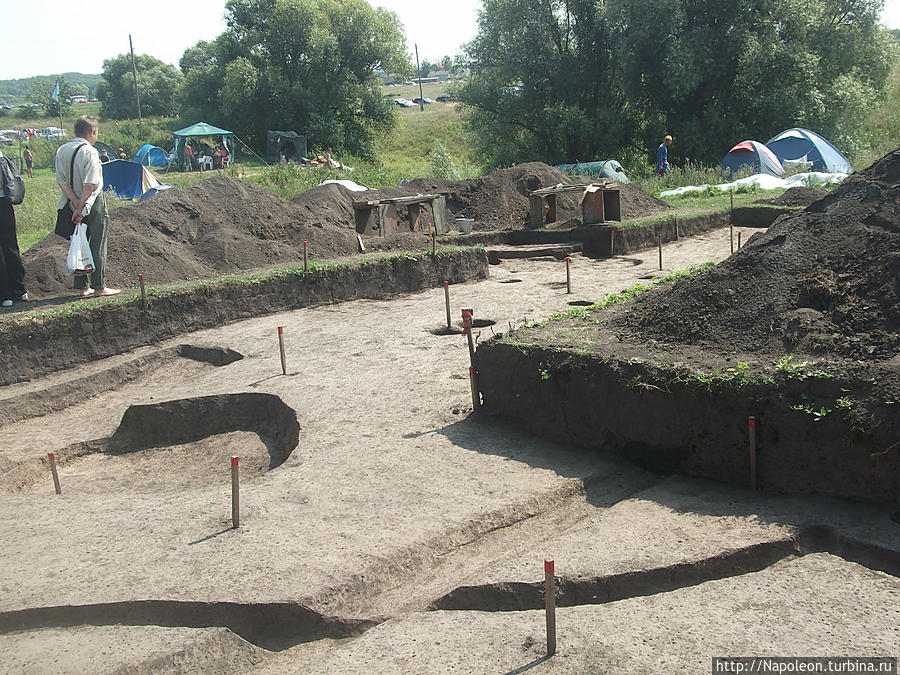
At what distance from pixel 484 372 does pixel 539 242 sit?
35.5ft

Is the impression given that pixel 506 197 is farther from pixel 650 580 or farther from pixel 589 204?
pixel 650 580

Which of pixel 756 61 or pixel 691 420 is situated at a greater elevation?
pixel 756 61

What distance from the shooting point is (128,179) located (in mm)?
26562

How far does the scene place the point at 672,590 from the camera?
4238 millimetres

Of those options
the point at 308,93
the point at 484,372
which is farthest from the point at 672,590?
the point at 308,93

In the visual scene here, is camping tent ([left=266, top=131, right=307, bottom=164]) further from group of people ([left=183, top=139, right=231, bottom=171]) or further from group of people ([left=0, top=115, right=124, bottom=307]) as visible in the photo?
group of people ([left=0, top=115, right=124, bottom=307])

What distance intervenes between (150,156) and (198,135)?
15.7 feet

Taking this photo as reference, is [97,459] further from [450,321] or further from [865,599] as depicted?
[865,599]

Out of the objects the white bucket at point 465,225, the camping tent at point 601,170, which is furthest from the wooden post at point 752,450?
the camping tent at point 601,170

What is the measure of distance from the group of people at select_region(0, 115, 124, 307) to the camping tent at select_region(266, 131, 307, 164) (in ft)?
Result: 87.9

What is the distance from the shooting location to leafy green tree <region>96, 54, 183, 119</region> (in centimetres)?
5569

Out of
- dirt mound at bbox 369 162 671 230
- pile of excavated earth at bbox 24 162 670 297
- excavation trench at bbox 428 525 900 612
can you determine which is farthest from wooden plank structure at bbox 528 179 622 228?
excavation trench at bbox 428 525 900 612

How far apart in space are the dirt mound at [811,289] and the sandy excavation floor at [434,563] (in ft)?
3.89

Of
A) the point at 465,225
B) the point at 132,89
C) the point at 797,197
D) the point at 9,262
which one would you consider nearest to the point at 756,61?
the point at 797,197
